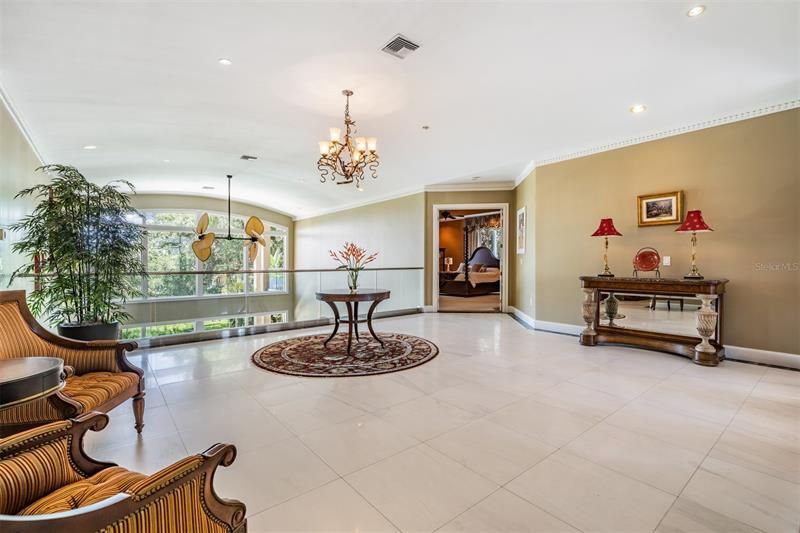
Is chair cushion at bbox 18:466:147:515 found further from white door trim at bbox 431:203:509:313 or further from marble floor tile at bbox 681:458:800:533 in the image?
white door trim at bbox 431:203:509:313

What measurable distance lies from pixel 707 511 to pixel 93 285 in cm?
484

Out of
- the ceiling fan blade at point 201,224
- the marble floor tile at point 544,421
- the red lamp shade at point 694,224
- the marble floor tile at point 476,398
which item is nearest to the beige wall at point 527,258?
the red lamp shade at point 694,224

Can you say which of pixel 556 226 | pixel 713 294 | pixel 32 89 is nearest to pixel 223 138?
pixel 32 89

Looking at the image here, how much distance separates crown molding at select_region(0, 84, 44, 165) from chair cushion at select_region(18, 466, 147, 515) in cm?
406

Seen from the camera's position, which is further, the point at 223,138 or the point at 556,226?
the point at 556,226

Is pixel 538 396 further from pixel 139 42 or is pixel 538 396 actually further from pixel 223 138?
pixel 223 138

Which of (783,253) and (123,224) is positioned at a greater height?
(123,224)

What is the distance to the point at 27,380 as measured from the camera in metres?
1.51

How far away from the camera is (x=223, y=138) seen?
5.30 meters

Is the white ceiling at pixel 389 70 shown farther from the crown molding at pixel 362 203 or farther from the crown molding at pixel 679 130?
the crown molding at pixel 362 203

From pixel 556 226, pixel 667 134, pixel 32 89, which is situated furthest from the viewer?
pixel 556 226

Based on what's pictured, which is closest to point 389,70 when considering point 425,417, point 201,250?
point 425,417

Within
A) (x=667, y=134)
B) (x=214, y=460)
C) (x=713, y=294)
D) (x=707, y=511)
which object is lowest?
(x=707, y=511)

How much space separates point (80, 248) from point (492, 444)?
3.91 meters
